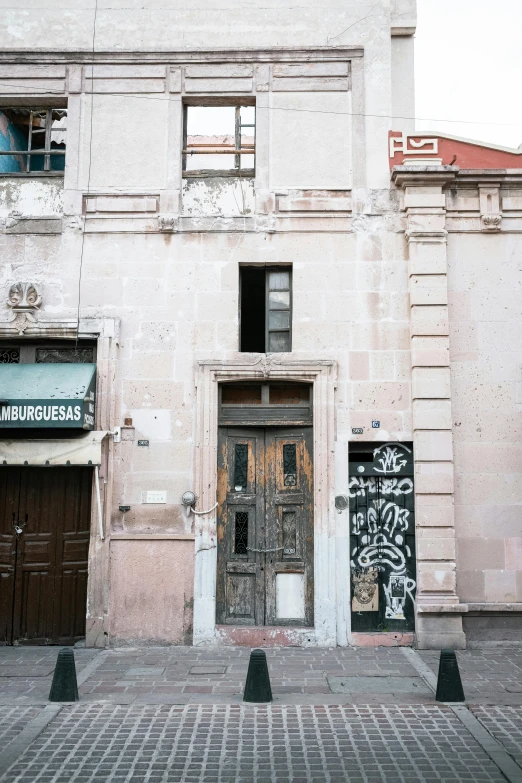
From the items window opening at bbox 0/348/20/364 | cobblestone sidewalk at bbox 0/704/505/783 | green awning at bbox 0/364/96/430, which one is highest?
window opening at bbox 0/348/20/364

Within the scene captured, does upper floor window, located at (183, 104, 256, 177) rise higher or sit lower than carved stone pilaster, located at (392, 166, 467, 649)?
higher

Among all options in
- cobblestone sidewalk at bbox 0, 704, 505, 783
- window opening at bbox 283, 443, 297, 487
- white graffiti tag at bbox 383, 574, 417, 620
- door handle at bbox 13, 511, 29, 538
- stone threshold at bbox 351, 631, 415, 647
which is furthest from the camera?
window opening at bbox 283, 443, 297, 487

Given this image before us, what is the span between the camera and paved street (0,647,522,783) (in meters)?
5.72

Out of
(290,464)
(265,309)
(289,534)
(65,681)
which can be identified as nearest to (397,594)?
(289,534)

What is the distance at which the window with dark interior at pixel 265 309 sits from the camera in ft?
34.8

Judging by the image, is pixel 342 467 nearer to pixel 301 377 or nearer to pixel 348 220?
pixel 301 377

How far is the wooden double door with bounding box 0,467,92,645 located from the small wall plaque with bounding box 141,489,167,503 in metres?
0.86

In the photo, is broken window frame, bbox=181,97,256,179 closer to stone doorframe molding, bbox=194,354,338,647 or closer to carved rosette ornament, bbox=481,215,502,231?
stone doorframe molding, bbox=194,354,338,647

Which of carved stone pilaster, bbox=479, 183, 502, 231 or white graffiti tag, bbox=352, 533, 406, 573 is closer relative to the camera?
white graffiti tag, bbox=352, 533, 406, 573

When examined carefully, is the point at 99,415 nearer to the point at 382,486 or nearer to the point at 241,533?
the point at 241,533

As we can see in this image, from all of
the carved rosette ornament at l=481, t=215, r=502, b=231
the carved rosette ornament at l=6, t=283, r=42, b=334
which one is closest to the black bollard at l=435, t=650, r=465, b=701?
the carved rosette ornament at l=481, t=215, r=502, b=231

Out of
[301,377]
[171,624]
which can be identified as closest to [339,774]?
[171,624]

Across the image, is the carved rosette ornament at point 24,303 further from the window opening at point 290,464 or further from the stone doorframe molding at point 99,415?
the window opening at point 290,464

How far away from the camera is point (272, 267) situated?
10.7 meters
